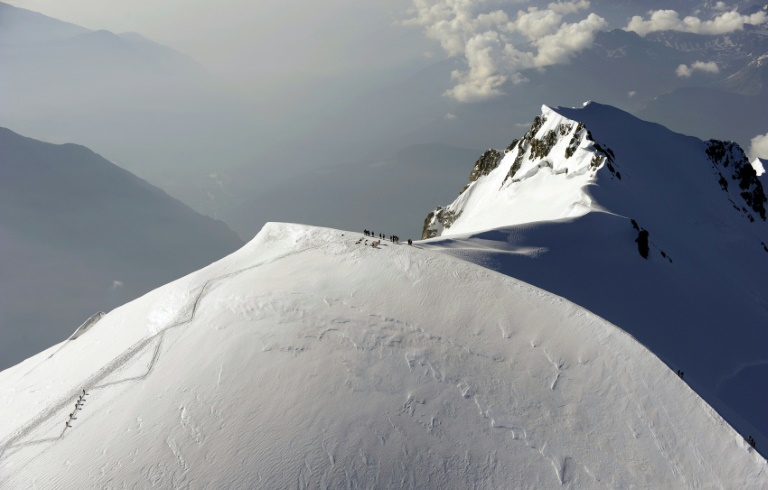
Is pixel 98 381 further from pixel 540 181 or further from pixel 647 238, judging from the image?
pixel 540 181

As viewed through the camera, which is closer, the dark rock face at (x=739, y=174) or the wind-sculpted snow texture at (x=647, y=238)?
the wind-sculpted snow texture at (x=647, y=238)

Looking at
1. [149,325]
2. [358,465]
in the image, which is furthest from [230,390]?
[149,325]

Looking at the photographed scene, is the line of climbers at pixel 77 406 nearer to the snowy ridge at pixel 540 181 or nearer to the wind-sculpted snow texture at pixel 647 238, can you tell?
the wind-sculpted snow texture at pixel 647 238

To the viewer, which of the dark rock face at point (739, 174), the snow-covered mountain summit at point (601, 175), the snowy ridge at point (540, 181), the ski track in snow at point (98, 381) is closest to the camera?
the ski track in snow at point (98, 381)

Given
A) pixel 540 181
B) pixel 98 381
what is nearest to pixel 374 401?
pixel 98 381

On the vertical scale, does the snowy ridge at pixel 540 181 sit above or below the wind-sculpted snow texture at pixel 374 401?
above

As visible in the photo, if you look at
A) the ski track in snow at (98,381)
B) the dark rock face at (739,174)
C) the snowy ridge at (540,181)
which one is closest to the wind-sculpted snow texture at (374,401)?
the ski track in snow at (98,381)

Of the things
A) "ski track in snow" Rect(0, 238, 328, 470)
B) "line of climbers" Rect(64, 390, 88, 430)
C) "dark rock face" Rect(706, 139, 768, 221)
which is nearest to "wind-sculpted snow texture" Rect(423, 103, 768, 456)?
"dark rock face" Rect(706, 139, 768, 221)
